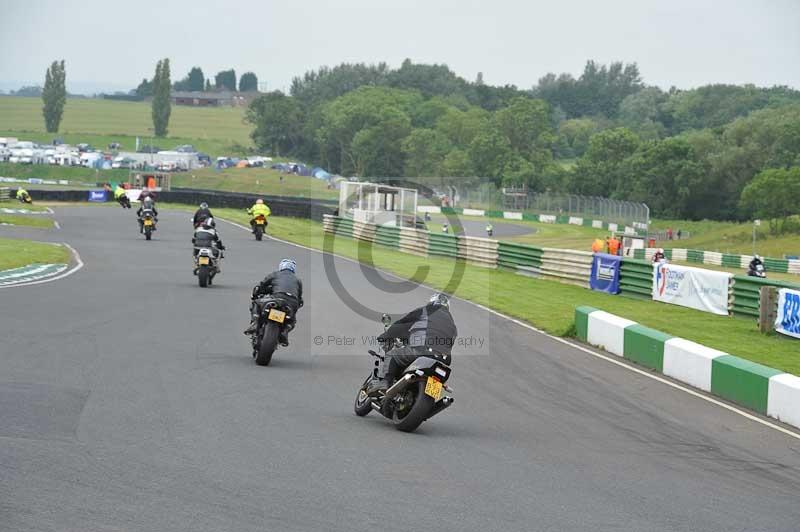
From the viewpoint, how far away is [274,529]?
23.0 feet

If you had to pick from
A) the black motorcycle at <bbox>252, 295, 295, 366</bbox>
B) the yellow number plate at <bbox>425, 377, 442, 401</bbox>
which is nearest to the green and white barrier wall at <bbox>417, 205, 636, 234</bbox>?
the black motorcycle at <bbox>252, 295, 295, 366</bbox>

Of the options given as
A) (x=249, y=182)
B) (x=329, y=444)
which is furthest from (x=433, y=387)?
(x=249, y=182)

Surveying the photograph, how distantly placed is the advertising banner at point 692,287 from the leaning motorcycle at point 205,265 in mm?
11138

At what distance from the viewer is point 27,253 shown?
3098cm

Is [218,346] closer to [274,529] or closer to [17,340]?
[17,340]

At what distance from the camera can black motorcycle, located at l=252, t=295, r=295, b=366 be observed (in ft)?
46.4

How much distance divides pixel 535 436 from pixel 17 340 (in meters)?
7.57

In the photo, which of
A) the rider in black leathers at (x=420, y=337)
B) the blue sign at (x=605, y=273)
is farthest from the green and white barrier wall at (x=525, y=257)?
the rider in black leathers at (x=420, y=337)

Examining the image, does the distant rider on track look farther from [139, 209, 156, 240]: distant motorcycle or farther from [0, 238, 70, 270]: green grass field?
[0, 238, 70, 270]: green grass field

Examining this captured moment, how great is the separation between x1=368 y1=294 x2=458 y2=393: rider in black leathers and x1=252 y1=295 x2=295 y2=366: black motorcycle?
9.38 ft

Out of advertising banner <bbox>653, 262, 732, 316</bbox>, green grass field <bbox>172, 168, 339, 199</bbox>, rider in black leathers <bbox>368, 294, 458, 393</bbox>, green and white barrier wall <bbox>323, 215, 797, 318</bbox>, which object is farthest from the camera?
green grass field <bbox>172, 168, 339, 199</bbox>

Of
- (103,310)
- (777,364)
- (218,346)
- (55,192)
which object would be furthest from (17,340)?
(55,192)

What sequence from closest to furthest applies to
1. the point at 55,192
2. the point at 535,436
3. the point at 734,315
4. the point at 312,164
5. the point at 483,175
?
the point at 535,436 → the point at 734,315 → the point at 55,192 → the point at 483,175 → the point at 312,164

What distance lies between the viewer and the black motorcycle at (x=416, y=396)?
10594mm
